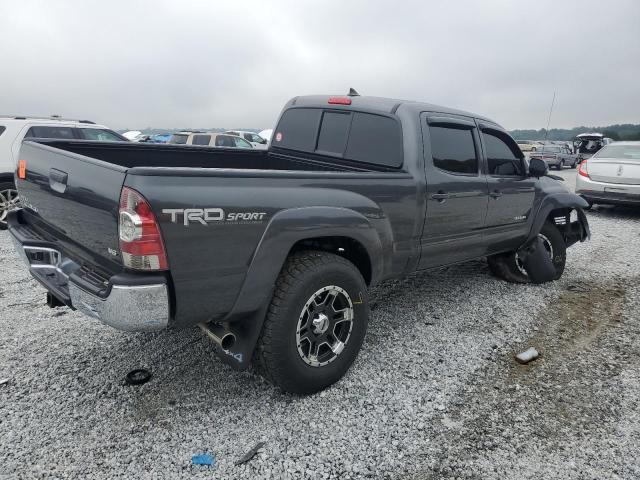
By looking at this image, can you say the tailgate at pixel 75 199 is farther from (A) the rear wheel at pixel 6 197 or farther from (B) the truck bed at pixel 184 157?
(A) the rear wheel at pixel 6 197

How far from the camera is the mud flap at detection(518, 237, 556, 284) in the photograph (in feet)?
17.2

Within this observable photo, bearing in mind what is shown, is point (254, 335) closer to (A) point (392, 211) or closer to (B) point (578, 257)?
(A) point (392, 211)

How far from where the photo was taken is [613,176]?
32.3 feet

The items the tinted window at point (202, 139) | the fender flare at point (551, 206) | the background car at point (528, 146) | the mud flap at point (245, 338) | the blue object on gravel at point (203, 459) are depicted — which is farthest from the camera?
the background car at point (528, 146)

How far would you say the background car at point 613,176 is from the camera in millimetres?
9609

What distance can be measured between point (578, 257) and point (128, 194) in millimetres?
6645

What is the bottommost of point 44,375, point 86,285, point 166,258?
point 44,375

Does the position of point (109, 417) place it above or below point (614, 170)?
below

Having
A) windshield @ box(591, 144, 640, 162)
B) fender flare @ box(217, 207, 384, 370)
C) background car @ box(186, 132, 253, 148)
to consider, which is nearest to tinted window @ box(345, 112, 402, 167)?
fender flare @ box(217, 207, 384, 370)

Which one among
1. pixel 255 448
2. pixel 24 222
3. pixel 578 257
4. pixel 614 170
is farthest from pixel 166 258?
pixel 614 170

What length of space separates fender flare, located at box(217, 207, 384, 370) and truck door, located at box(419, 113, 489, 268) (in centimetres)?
108

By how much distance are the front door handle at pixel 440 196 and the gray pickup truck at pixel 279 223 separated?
0.02 m

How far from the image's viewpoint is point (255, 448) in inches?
98.9

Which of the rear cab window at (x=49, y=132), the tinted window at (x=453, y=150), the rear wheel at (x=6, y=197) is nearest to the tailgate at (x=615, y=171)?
the tinted window at (x=453, y=150)
